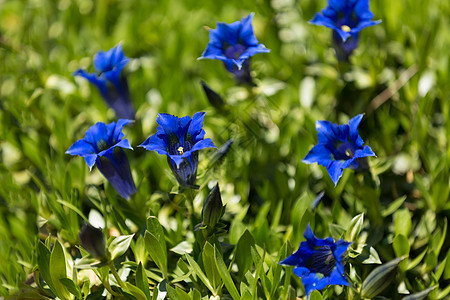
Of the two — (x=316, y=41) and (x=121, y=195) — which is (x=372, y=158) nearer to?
(x=316, y=41)

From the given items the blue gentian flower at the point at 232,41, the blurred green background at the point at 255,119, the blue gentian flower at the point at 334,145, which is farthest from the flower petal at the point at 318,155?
the blue gentian flower at the point at 232,41

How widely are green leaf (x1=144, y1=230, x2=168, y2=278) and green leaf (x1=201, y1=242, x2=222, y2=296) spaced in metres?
0.13

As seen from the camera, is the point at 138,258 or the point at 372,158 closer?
the point at 138,258

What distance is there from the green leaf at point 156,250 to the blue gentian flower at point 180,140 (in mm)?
184

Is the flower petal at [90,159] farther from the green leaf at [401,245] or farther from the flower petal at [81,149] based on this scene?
the green leaf at [401,245]

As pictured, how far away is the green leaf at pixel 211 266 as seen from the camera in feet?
4.67

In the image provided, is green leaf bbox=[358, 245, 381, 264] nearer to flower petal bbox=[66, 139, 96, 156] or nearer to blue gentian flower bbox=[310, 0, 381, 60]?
blue gentian flower bbox=[310, 0, 381, 60]

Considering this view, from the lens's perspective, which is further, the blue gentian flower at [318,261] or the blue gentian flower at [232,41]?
the blue gentian flower at [232,41]

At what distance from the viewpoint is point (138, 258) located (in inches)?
62.9

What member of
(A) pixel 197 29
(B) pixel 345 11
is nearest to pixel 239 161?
(B) pixel 345 11

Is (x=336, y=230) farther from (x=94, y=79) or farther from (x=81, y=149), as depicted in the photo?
(x=94, y=79)

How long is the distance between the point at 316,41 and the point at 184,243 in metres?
1.16

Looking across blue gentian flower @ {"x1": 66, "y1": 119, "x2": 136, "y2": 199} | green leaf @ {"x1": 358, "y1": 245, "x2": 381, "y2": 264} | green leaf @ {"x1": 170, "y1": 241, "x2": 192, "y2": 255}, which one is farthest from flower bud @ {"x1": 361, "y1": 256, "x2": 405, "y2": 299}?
blue gentian flower @ {"x1": 66, "y1": 119, "x2": 136, "y2": 199}

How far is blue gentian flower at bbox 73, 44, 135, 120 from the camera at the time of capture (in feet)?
5.80
